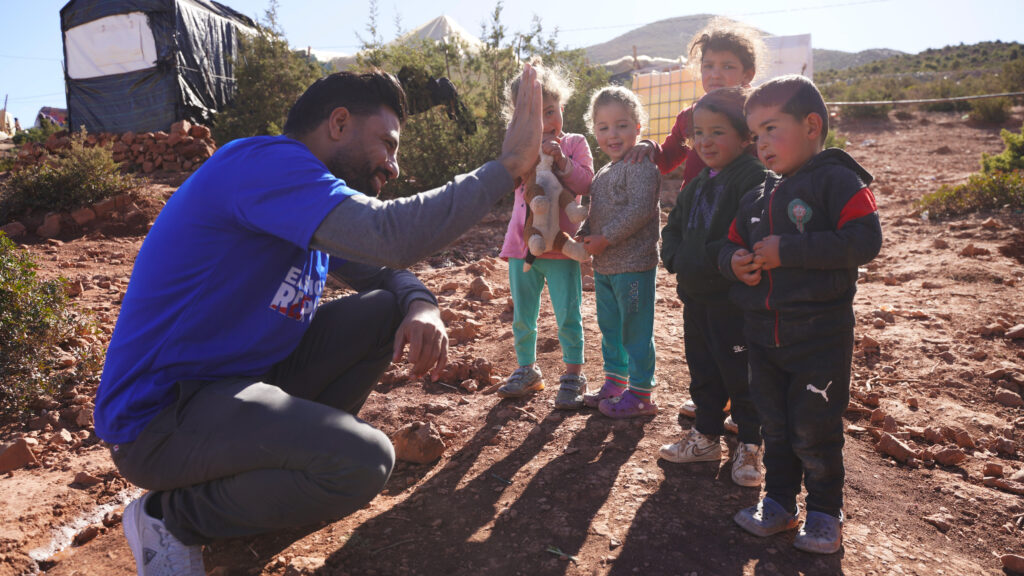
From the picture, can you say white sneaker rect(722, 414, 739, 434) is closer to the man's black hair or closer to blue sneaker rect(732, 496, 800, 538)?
blue sneaker rect(732, 496, 800, 538)

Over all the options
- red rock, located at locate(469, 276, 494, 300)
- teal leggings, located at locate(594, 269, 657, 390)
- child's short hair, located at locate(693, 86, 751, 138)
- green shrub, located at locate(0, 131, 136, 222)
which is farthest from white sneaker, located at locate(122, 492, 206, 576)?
green shrub, located at locate(0, 131, 136, 222)

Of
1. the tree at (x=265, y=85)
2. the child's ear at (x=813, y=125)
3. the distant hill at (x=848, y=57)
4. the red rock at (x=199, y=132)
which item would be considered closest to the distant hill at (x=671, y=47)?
the distant hill at (x=848, y=57)

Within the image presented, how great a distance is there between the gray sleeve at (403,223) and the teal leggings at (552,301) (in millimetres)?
1440

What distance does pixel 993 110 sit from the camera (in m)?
14.4

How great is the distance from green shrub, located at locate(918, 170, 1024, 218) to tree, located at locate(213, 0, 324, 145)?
32.6ft

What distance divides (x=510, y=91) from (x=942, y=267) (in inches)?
160

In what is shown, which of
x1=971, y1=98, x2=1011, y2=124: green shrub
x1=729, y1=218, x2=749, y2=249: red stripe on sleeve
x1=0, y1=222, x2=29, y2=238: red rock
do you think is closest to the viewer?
x1=729, y1=218, x2=749, y2=249: red stripe on sleeve

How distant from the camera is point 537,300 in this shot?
3184mm

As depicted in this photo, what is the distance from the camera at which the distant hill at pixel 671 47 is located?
210 feet

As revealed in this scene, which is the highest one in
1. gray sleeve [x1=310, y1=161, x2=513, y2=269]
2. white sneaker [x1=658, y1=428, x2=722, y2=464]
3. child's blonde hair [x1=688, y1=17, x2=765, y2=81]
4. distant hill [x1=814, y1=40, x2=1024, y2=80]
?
distant hill [x1=814, y1=40, x2=1024, y2=80]

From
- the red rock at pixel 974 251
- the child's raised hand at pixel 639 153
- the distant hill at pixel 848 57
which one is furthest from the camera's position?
the distant hill at pixel 848 57

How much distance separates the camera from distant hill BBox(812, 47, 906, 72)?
62.0 m

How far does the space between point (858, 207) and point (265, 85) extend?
11869mm

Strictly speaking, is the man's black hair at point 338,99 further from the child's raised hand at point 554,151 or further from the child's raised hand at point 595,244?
the child's raised hand at point 595,244
